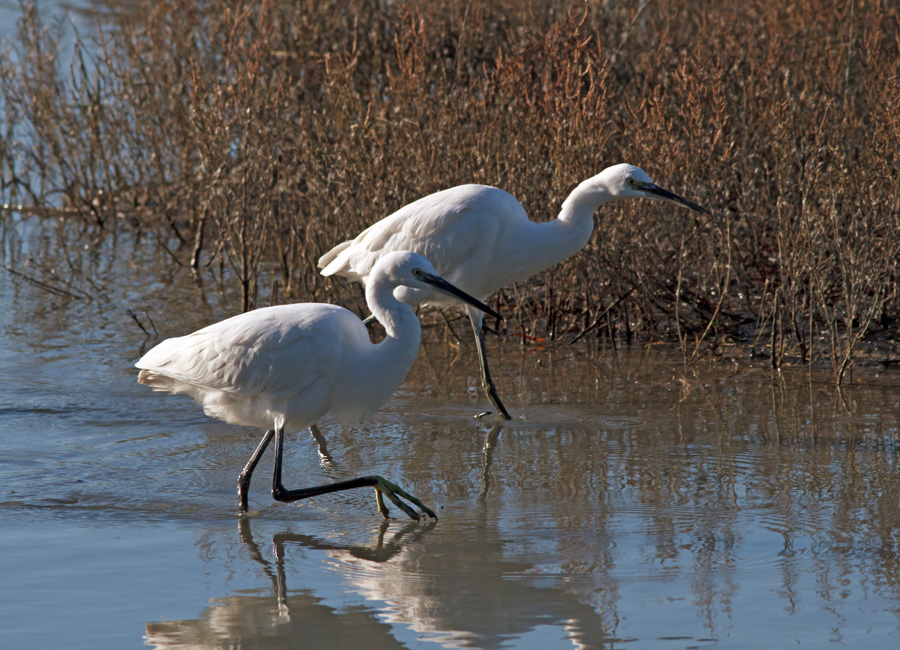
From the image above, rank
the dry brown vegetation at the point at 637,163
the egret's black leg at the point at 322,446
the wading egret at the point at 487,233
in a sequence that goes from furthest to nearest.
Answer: the dry brown vegetation at the point at 637,163
the wading egret at the point at 487,233
the egret's black leg at the point at 322,446

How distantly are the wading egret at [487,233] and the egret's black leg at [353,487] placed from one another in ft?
5.18

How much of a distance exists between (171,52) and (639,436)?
6026 millimetres

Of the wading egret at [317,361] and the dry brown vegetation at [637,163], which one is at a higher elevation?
the dry brown vegetation at [637,163]

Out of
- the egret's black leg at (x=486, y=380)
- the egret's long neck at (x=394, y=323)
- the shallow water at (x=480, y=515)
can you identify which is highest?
the egret's long neck at (x=394, y=323)

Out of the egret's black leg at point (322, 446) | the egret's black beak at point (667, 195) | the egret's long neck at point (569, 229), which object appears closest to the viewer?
the egret's black leg at point (322, 446)

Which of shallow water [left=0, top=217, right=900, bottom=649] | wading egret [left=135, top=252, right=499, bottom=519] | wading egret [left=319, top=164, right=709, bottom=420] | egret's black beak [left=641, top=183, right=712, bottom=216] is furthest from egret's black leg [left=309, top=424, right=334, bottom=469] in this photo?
egret's black beak [left=641, top=183, right=712, bottom=216]

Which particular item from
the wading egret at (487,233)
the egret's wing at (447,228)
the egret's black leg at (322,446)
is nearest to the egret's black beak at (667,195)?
the wading egret at (487,233)

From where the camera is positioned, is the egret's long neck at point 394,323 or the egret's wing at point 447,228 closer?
the egret's long neck at point 394,323

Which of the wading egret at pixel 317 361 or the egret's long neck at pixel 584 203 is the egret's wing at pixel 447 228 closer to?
A: the egret's long neck at pixel 584 203

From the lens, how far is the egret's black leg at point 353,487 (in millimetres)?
4559

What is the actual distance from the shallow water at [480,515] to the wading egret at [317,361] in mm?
385

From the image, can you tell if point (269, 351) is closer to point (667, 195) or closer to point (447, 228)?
point (447, 228)

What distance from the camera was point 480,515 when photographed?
4.69 m

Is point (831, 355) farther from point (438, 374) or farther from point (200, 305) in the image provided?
point (200, 305)
